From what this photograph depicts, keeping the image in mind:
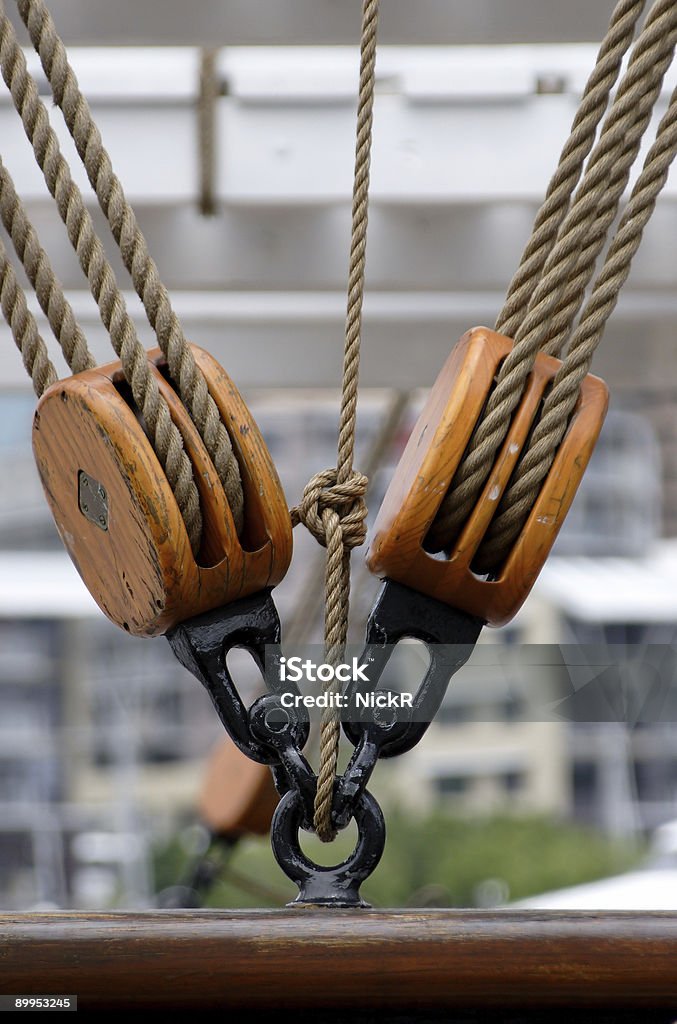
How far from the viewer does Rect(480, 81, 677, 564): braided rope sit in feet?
1.69

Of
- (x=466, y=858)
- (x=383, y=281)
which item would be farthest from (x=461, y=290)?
(x=466, y=858)

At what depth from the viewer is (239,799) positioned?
1.44m

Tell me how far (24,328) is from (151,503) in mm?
114

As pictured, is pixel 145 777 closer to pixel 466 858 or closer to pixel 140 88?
pixel 466 858

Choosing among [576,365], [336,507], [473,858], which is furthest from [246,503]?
[473,858]

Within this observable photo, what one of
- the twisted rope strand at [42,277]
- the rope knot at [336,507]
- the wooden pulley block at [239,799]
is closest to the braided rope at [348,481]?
the rope knot at [336,507]

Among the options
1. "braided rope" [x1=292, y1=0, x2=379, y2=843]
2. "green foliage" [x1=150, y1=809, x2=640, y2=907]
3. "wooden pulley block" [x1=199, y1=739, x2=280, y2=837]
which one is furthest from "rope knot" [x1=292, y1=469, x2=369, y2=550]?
"green foliage" [x1=150, y1=809, x2=640, y2=907]

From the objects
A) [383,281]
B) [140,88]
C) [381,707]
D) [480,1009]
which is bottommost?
[480,1009]

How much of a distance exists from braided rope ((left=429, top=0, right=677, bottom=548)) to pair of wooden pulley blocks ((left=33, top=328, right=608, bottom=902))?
0.04 feet

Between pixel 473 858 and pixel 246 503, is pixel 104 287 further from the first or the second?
pixel 473 858

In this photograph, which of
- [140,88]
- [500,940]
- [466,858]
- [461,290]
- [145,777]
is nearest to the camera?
[500,940]

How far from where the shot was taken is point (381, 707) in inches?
20.5

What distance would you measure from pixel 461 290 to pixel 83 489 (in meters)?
1.05

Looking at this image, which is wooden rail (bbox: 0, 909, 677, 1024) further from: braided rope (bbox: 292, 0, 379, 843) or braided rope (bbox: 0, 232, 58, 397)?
braided rope (bbox: 0, 232, 58, 397)
